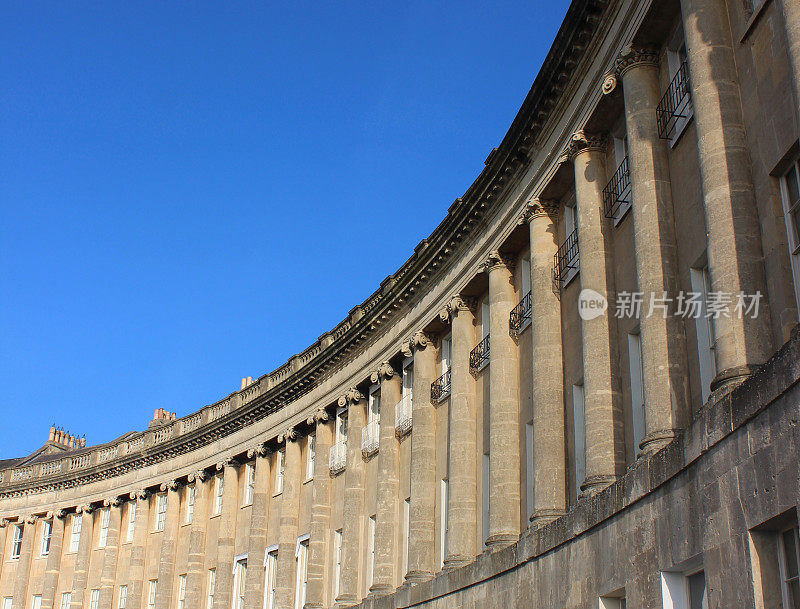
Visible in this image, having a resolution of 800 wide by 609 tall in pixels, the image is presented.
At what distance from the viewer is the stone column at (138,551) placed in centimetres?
4575

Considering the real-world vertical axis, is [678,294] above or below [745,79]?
below

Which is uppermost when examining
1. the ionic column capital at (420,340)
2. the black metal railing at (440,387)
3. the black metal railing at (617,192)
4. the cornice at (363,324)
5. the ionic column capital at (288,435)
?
the cornice at (363,324)

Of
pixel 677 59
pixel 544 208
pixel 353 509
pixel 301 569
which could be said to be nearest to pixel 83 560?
pixel 301 569

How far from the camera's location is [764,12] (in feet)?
47.2

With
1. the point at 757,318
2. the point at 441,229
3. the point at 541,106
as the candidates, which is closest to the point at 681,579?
the point at 757,318

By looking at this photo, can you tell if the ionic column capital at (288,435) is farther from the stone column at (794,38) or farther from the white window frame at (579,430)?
the stone column at (794,38)

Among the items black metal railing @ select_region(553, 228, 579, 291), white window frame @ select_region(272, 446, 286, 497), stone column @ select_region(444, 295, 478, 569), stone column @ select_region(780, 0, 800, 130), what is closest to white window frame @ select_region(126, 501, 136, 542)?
white window frame @ select_region(272, 446, 286, 497)

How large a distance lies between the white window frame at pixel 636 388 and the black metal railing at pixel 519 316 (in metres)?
5.82

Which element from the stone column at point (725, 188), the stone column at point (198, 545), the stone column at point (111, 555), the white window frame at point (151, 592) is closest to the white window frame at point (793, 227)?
the stone column at point (725, 188)

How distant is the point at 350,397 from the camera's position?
3503cm

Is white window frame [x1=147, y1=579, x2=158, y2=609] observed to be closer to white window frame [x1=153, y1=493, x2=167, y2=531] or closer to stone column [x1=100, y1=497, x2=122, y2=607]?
stone column [x1=100, y1=497, x2=122, y2=607]

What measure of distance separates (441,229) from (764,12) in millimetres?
14986

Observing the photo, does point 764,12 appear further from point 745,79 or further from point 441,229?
point 441,229

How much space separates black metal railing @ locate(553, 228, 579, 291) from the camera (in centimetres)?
2170
